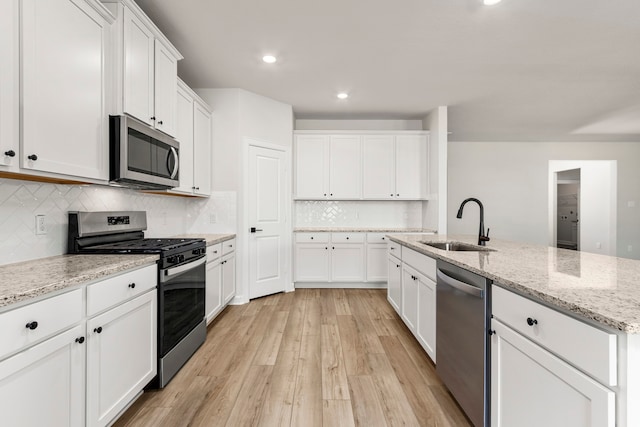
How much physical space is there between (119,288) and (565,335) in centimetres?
185

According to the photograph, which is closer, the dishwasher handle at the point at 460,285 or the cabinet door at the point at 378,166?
the dishwasher handle at the point at 460,285

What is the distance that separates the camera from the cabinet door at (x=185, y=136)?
2.88 m

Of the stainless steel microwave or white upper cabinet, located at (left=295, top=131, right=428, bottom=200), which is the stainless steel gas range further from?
white upper cabinet, located at (left=295, top=131, right=428, bottom=200)

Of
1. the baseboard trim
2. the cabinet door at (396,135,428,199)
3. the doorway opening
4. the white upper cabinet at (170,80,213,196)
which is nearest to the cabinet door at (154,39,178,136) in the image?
the white upper cabinet at (170,80,213,196)

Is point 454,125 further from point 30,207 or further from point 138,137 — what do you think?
point 30,207

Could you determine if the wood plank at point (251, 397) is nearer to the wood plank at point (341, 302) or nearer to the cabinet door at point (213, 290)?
the cabinet door at point (213, 290)

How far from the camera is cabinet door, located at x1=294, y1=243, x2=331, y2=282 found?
447 centimetres

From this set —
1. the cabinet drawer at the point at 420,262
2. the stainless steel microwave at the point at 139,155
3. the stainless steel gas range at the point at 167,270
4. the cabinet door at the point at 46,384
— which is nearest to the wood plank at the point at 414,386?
the cabinet drawer at the point at 420,262

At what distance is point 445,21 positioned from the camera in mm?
2387

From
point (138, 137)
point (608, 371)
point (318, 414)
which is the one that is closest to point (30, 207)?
point (138, 137)

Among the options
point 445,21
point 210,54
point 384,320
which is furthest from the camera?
point 384,320

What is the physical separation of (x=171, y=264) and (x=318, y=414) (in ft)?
4.20

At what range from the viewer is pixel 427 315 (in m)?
2.23

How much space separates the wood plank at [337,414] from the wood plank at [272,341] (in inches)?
25.5
